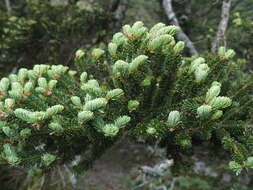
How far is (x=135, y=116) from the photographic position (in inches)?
79.0

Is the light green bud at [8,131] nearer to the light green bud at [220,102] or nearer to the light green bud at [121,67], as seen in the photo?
the light green bud at [121,67]

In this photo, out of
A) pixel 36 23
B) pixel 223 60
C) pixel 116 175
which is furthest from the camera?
pixel 116 175

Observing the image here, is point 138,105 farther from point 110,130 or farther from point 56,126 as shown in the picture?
point 56,126

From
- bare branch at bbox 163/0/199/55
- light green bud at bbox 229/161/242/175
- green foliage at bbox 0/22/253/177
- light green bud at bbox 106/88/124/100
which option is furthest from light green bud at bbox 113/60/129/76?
bare branch at bbox 163/0/199/55

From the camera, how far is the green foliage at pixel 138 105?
170 centimetres

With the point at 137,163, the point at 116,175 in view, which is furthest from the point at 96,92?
the point at 137,163

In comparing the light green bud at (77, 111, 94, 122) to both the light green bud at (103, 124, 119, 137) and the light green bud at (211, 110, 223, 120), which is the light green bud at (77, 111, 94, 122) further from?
the light green bud at (211, 110, 223, 120)

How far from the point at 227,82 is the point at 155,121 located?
99 centimetres

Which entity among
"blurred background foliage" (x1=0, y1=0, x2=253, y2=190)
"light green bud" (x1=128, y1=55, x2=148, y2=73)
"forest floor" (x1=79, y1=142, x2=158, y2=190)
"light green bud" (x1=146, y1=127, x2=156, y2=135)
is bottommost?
"forest floor" (x1=79, y1=142, x2=158, y2=190)

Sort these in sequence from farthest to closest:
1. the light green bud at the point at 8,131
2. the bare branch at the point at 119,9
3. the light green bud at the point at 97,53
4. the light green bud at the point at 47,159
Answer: the bare branch at the point at 119,9
the light green bud at the point at 97,53
the light green bud at the point at 47,159
the light green bud at the point at 8,131

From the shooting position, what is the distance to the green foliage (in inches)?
67.0

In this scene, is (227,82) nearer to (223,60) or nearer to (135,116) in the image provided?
(223,60)

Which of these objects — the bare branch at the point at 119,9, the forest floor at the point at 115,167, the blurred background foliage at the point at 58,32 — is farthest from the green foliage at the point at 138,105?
the forest floor at the point at 115,167

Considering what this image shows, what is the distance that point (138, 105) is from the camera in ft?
6.23
